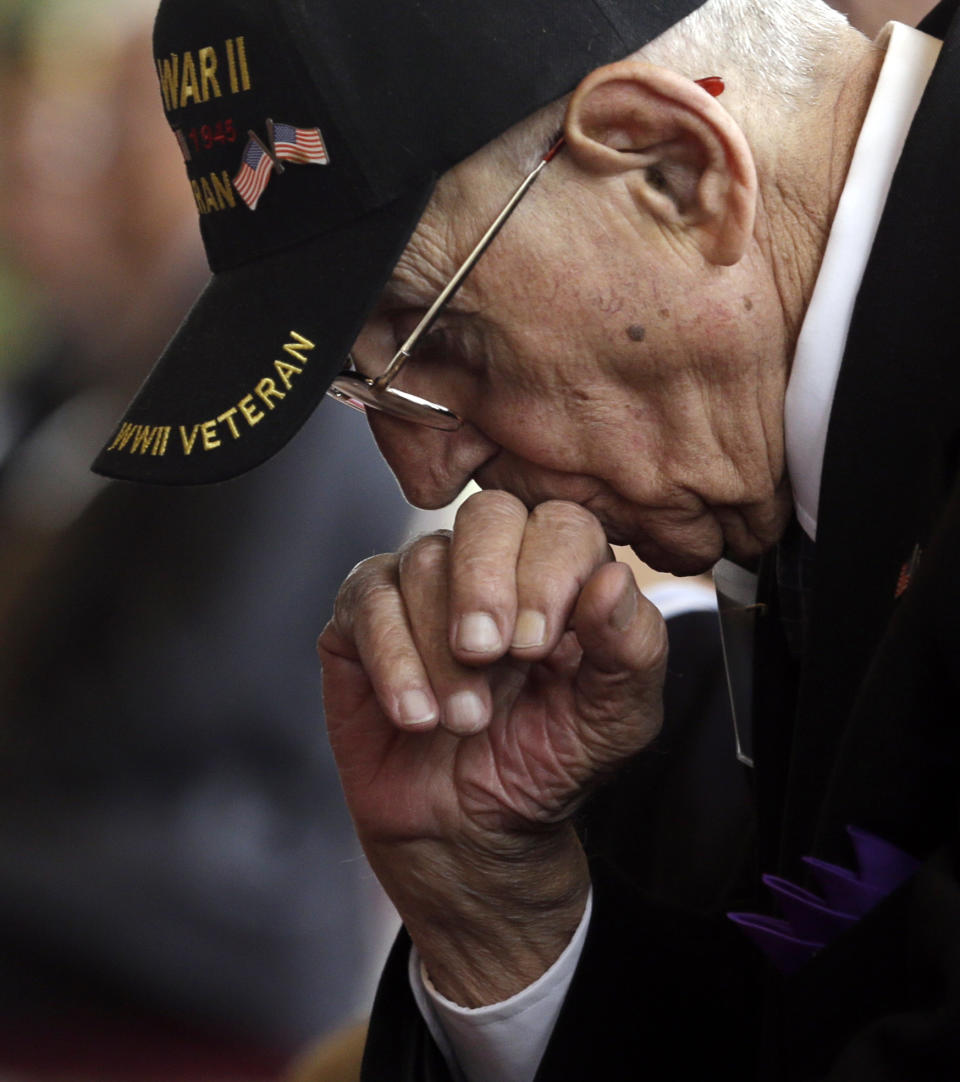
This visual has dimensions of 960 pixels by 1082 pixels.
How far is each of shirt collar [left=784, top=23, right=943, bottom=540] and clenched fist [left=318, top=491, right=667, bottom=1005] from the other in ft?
0.67

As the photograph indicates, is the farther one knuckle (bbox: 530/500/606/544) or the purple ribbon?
knuckle (bbox: 530/500/606/544)

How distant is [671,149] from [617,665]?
1.20 ft

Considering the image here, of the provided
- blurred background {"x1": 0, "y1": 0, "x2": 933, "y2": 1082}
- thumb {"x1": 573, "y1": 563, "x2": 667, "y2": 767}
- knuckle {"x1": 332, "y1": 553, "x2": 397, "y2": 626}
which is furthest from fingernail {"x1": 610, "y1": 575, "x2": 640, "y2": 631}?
blurred background {"x1": 0, "y1": 0, "x2": 933, "y2": 1082}

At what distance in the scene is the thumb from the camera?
2.65 ft

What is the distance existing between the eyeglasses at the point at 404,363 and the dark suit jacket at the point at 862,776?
22 cm

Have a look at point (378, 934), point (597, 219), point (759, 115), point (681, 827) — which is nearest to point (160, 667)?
point (378, 934)

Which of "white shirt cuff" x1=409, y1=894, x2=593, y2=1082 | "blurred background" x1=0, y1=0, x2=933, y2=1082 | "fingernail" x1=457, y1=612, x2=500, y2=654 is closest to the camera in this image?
"fingernail" x1=457, y1=612, x2=500, y2=654

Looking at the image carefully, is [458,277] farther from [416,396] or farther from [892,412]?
[892,412]

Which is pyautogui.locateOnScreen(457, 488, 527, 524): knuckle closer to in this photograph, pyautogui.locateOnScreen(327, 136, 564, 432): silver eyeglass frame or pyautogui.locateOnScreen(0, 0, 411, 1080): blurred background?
pyautogui.locateOnScreen(327, 136, 564, 432): silver eyeglass frame

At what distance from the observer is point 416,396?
1000 mm

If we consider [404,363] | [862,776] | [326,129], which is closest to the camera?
[862,776]

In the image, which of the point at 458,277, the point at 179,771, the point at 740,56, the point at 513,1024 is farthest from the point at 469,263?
the point at 179,771

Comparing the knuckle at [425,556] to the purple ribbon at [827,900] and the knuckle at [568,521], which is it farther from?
the purple ribbon at [827,900]

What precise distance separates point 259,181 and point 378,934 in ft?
3.61
